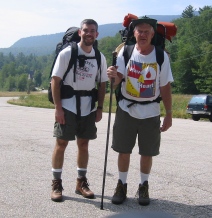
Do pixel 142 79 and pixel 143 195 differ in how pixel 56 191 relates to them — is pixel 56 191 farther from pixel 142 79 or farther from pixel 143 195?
pixel 142 79

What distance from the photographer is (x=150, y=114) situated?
4609 millimetres

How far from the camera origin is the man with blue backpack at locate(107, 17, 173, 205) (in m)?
4.48

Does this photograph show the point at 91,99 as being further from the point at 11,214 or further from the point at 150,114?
the point at 11,214

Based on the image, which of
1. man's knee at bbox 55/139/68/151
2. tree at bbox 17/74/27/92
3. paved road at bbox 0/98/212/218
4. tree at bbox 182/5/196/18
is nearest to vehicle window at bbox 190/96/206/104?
paved road at bbox 0/98/212/218

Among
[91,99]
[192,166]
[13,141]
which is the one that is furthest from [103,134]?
[91,99]

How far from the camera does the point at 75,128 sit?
4.73 m

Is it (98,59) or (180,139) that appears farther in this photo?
(180,139)

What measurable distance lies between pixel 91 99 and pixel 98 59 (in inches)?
18.5

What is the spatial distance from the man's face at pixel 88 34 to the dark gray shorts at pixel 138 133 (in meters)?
0.84

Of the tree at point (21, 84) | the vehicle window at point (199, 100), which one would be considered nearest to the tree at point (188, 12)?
the tree at point (21, 84)

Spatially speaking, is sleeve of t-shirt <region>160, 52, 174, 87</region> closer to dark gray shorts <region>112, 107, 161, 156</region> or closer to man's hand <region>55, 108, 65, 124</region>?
dark gray shorts <region>112, 107, 161, 156</region>

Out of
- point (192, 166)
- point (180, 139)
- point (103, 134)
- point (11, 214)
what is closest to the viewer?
point (11, 214)

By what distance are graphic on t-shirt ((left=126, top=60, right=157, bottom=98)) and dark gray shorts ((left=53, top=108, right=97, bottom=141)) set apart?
63cm

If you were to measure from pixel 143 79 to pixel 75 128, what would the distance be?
96 cm
